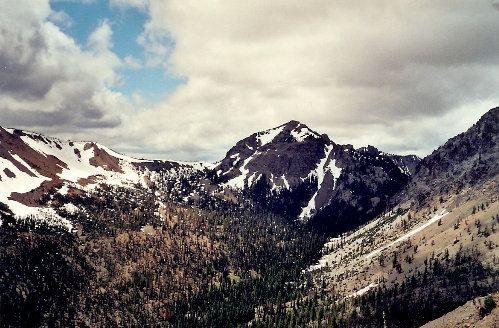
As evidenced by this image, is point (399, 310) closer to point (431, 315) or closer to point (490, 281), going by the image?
point (431, 315)

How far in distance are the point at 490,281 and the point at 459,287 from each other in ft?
52.5

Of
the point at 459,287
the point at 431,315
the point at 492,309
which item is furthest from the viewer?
the point at 459,287

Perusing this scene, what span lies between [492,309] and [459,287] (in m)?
160

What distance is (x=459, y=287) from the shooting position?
642 feet

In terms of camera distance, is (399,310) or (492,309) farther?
(399,310)

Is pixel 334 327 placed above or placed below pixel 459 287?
below

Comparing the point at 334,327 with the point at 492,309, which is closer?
the point at 492,309

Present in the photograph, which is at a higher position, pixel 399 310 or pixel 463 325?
pixel 463 325

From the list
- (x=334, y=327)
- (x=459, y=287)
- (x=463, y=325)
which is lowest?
(x=334, y=327)

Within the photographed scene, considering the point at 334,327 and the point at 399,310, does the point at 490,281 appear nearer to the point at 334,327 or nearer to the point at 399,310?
the point at 399,310

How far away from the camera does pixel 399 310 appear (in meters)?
198

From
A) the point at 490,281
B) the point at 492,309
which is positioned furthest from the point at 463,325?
the point at 490,281

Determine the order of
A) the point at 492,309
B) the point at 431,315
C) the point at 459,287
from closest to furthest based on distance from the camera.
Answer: the point at 492,309
the point at 431,315
the point at 459,287

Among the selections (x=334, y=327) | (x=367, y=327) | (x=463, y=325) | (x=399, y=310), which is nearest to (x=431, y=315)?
(x=399, y=310)
